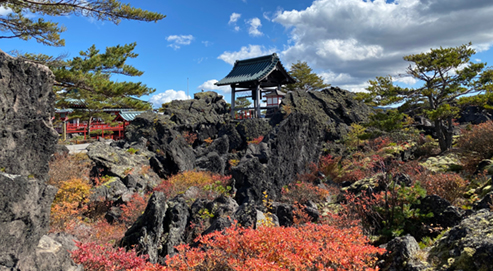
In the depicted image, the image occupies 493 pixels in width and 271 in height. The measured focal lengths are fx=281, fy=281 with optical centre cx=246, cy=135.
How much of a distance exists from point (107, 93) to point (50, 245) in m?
8.10

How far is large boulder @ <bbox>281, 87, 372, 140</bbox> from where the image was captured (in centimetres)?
1719

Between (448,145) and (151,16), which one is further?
(448,145)

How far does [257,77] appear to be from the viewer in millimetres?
21344

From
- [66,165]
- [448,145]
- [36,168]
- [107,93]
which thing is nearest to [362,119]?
[448,145]

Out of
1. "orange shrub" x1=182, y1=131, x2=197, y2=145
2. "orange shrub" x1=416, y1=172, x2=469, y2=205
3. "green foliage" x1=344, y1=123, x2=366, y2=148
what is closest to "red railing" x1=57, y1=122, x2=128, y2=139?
"orange shrub" x1=182, y1=131, x2=197, y2=145

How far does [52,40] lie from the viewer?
34.0ft

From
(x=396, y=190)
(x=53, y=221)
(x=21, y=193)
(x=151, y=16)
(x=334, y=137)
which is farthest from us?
(x=334, y=137)

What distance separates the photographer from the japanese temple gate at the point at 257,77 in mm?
21634

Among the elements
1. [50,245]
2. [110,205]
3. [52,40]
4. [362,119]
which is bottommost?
[110,205]

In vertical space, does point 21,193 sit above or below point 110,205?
above

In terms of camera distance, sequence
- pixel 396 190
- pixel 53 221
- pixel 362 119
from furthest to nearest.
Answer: pixel 362 119 → pixel 53 221 → pixel 396 190

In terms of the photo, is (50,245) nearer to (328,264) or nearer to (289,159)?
(328,264)

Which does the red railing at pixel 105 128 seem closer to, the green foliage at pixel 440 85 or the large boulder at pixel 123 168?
the large boulder at pixel 123 168

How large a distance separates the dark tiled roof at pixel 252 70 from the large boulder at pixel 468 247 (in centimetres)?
1882
